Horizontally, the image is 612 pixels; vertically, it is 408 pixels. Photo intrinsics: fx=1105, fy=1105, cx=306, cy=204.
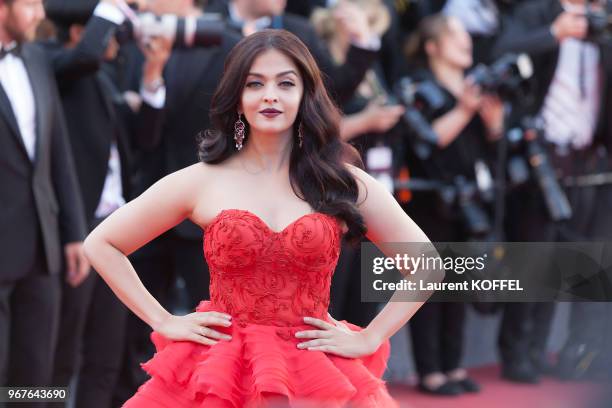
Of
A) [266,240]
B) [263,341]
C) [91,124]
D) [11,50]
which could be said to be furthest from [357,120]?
[263,341]

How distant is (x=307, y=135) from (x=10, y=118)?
1425 millimetres

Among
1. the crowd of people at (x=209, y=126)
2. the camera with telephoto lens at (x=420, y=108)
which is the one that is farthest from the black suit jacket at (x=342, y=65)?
the camera with telephoto lens at (x=420, y=108)

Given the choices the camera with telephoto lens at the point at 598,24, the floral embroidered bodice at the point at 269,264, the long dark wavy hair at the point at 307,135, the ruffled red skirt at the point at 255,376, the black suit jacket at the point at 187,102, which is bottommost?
the ruffled red skirt at the point at 255,376

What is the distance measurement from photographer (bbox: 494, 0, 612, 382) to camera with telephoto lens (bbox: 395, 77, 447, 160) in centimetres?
61

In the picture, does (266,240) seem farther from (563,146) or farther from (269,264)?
(563,146)

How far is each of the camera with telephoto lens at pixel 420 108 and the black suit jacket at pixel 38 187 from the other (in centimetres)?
192

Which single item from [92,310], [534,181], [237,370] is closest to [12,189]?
[92,310]

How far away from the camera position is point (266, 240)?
2.93 m

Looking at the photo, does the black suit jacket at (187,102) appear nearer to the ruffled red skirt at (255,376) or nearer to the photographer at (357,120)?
the photographer at (357,120)

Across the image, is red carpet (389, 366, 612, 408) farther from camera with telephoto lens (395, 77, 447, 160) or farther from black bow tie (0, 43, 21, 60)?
black bow tie (0, 43, 21, 60)

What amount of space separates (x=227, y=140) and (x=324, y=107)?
29cm

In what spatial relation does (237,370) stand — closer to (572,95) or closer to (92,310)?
(92,310)

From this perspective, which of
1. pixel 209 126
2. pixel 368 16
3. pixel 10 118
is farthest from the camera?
pixel 368 16

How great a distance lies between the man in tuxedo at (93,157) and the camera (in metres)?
4.46
